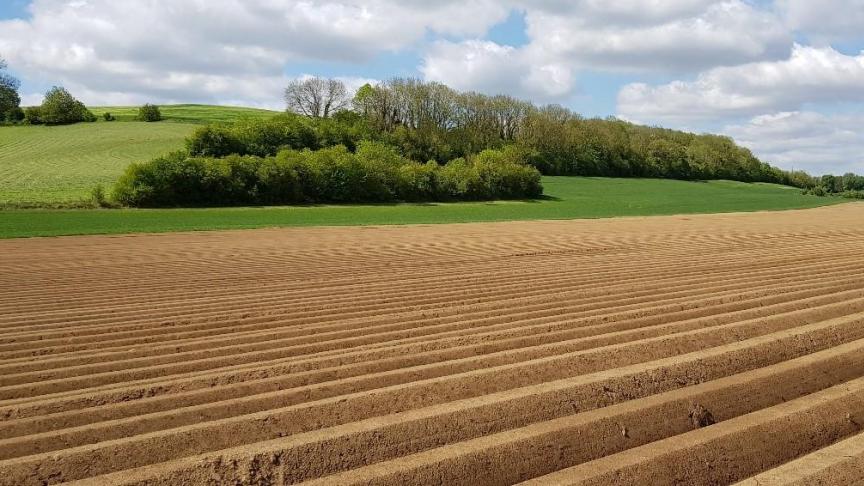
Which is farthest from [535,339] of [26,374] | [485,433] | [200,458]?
[26,374]

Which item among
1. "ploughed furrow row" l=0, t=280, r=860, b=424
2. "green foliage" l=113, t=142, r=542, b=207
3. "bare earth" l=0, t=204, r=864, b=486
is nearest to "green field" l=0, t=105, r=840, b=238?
"green foliage" l=113, t=142, r=542, b=207

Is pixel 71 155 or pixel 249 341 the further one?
pixel 71 155

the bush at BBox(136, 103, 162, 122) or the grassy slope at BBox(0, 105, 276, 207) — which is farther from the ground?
the bush at BBox(136, 103, 162, 122)

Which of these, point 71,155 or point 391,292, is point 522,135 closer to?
point 71,155

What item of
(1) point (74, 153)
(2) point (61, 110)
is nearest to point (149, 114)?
(2) point (61, 110)

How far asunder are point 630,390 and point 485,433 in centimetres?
126

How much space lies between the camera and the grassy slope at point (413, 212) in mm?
32094

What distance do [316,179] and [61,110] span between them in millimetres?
47120

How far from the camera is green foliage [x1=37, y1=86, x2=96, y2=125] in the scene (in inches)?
3231

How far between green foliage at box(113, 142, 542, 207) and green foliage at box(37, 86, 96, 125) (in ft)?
129

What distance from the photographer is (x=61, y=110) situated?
84.0 metres

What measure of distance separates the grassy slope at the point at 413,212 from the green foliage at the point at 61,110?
4911 centimetres

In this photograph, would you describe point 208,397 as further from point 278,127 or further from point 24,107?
point 24,107

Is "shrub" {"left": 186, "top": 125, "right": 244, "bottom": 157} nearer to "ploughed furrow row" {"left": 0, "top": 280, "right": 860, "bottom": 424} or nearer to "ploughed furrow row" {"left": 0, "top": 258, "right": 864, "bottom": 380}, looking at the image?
"ploughed furrow row" {"left": 0, "top": 258, "right": 864, "bottom": 380}
